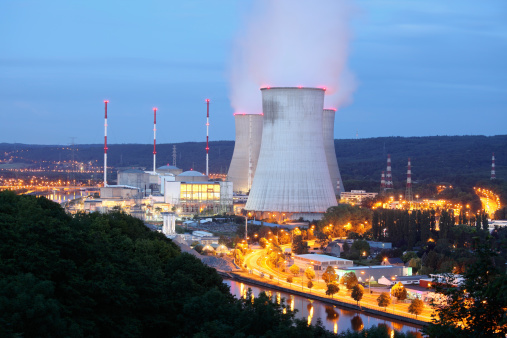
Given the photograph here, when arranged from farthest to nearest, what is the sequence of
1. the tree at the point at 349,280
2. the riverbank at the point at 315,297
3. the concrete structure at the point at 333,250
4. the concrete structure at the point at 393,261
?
the concrete structure at the point at 333,250
the concrete structure at the point at 393,261
the tree at the point at 349,280
the riverbank at the point at 315,297

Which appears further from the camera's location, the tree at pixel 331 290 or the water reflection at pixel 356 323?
the tree at pixel 331 290

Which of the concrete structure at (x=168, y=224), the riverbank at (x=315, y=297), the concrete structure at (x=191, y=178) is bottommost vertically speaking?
the riverbank at (x=315, y=297)

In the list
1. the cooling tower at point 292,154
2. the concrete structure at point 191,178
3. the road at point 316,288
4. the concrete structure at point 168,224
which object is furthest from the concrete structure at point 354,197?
the road at point 316,288

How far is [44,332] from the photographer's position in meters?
5.50

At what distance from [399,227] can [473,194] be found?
11.8 m

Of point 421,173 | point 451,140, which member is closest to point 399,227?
point 421,173

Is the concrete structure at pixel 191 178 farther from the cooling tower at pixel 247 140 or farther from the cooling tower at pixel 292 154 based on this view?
the cooling tower at pixel 292 154

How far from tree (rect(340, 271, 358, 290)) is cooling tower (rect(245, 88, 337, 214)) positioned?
6088mm

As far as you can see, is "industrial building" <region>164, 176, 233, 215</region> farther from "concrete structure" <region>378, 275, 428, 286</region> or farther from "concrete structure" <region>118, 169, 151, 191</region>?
"concrete structure" <region>378, 275, 428, 286</region>

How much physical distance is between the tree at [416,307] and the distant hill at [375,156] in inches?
874

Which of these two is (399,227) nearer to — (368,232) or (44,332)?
(368,232)

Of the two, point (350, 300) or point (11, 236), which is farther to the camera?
point (350, 300)

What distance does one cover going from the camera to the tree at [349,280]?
13258mm

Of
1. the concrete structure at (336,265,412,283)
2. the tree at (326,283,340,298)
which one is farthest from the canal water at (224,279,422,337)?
the concrete structure at (336,265,412,283)
